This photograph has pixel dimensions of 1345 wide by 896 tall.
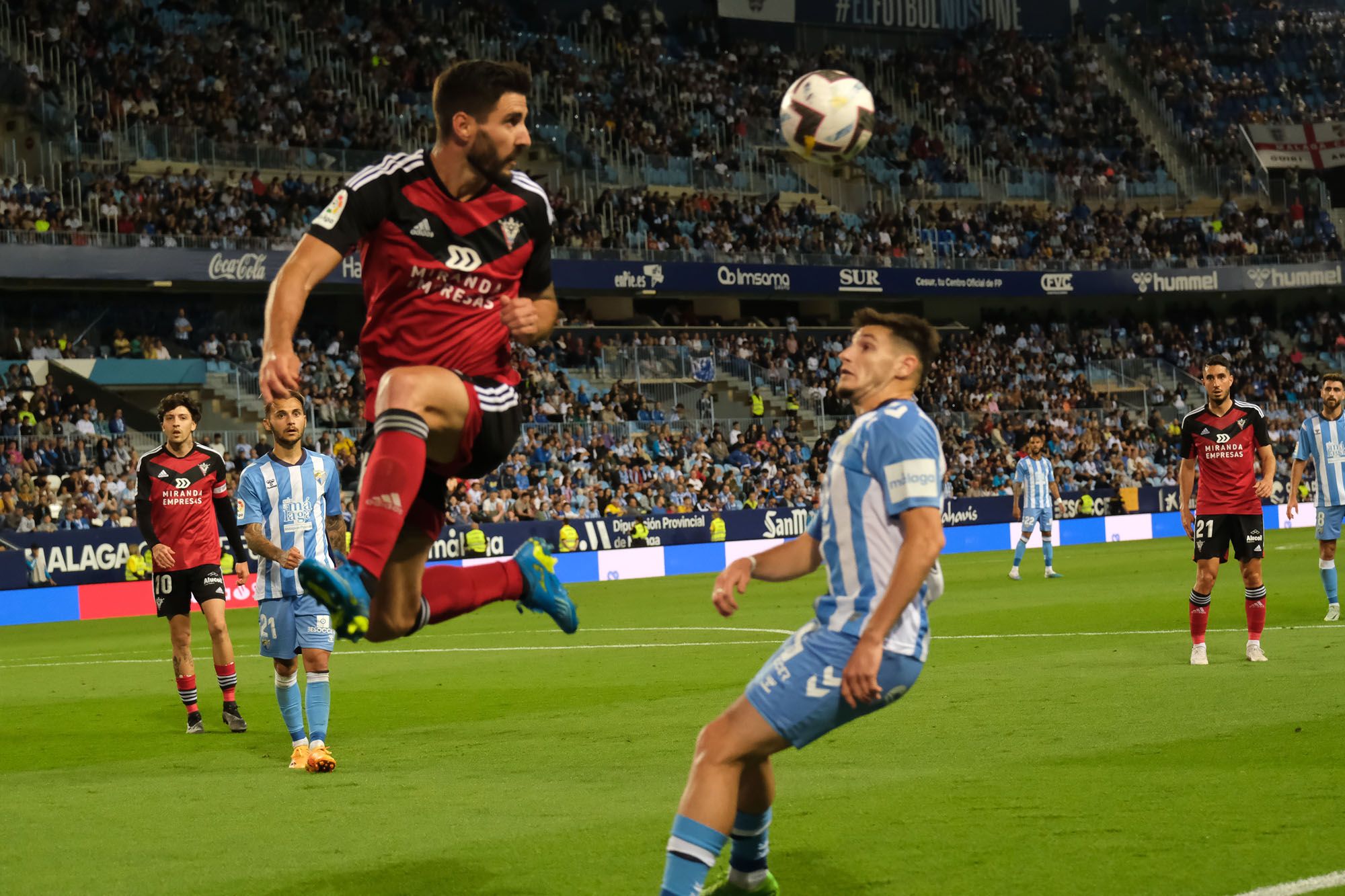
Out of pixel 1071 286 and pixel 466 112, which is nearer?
pixel 466 112

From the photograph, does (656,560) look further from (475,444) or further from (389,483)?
(389,483)

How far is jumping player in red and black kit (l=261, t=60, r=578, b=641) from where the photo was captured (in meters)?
5.68

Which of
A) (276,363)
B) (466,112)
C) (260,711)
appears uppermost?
(466,112)

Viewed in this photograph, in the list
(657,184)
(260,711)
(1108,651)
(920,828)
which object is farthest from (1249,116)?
(920,828)

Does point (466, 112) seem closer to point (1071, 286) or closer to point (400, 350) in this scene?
point (400, 350)

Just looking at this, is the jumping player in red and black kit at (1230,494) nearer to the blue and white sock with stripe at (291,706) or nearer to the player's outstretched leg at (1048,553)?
the blue and white sock with stripe at (291,706)

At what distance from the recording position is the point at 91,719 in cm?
1330

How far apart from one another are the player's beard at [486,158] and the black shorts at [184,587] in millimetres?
7616

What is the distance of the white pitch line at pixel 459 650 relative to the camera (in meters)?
17.5

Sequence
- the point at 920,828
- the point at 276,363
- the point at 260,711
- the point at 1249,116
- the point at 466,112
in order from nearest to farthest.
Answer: the point at 276,363
the point at 466,112
the point at 920,828
the point at 260,711
the point at 1249,116

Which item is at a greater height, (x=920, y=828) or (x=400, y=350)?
(x=400, y=350)

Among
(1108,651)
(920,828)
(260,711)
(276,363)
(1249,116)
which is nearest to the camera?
(276,363)

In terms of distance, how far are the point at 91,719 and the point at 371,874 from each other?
7.44 m

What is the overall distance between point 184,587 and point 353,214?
773cm
